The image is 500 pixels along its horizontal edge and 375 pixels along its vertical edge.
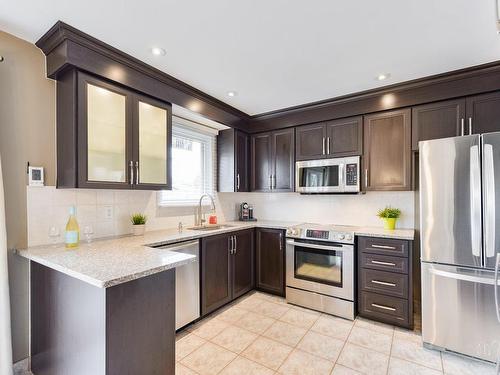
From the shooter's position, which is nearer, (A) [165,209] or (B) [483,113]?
(B) [483,113]

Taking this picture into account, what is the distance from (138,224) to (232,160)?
1554 millimetres

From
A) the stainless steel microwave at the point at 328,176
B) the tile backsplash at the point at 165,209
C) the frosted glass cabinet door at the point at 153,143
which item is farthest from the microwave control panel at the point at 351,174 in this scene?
the frosted glass cabinet door at the point at 153,143

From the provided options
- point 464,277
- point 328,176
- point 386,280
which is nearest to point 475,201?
point 464,277

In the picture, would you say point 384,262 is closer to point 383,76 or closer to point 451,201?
point 451,201

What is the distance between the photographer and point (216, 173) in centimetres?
373

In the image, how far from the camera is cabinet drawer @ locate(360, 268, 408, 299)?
2459 millimetres

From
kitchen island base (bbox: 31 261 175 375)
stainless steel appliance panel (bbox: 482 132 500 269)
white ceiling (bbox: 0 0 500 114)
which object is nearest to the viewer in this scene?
kitchen island base (bbox: 31 261 175 375)

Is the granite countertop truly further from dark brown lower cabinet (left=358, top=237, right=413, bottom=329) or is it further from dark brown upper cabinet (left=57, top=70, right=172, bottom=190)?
dark brown lower cabinet (left=358, top=237, right=413, bottom=329)

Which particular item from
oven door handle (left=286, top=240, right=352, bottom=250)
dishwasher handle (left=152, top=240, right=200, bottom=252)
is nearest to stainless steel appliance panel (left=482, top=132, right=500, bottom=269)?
oven door handle (left=286, top=240, right=352, bottom=250)

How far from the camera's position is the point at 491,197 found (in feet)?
6.14

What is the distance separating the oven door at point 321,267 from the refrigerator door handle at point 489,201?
3.54ft

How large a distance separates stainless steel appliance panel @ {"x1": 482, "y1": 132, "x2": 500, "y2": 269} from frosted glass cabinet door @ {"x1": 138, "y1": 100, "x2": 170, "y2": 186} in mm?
2697

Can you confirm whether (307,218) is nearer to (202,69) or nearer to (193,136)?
(193,136)

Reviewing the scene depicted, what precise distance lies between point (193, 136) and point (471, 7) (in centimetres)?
285
